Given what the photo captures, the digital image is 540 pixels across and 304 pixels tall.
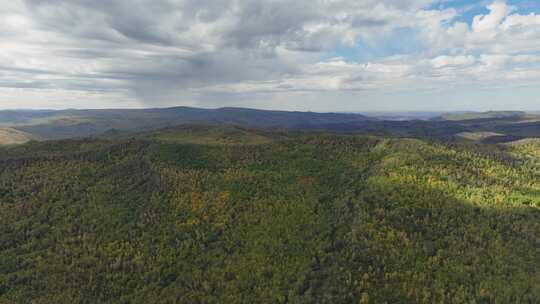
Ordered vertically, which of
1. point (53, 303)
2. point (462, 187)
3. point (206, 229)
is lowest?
point (53, 303)

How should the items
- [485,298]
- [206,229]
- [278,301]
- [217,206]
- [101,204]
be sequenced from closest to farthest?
[485,298] < [278,301] < [206,229] < [217,206] < [101,204]

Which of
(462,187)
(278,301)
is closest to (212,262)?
(278,301)

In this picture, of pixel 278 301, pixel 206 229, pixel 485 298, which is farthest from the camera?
pixel 206 229

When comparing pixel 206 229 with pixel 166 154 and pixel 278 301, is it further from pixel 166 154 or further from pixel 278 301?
pixel 166 154

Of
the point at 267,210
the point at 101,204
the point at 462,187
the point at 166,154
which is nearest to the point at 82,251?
the point at 101,204

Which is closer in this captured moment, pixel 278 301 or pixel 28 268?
pixel 278 301

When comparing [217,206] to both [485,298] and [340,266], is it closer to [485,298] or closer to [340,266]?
[340,266]

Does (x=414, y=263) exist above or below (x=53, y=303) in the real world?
above
